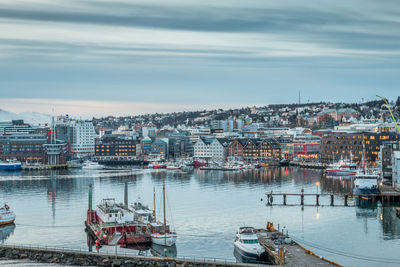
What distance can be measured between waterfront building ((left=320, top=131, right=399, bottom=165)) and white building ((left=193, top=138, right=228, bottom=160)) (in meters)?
20.1

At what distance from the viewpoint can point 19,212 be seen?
36625mm

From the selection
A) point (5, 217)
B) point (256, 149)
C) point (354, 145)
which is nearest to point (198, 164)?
point (256, 149)

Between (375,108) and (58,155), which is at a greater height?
(375,108)

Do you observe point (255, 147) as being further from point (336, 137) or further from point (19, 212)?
point (19, 212)

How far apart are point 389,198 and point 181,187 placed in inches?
730

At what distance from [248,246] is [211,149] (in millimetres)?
74087

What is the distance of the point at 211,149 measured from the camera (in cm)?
9800

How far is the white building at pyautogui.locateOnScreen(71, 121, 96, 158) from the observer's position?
10700cm

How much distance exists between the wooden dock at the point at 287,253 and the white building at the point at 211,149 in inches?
2757

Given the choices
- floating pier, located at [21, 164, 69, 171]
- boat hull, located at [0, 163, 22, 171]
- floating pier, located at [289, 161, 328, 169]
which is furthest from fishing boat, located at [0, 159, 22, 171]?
floating pier, located at [289, 161, 328, 169]

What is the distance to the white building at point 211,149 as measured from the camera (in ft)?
317

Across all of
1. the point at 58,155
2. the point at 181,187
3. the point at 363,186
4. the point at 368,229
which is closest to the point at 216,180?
the point at 181,187

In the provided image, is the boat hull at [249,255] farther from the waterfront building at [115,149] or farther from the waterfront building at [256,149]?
the waterfront building at [115,149]

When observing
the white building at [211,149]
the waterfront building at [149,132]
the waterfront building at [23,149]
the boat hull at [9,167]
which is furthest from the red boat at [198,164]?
the waterfront building at [149,132]
